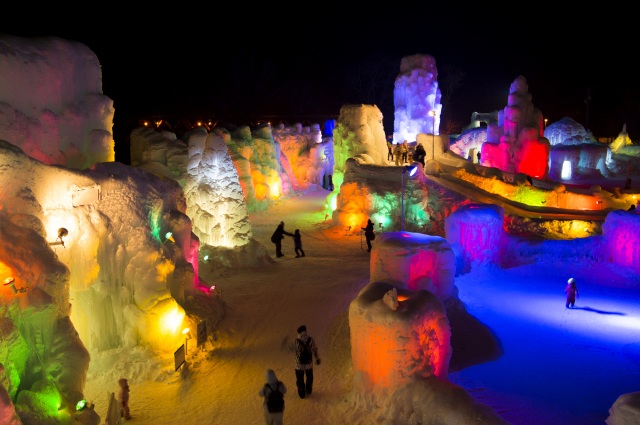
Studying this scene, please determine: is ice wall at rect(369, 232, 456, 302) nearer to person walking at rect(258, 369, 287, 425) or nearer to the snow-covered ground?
the snow-covered ground

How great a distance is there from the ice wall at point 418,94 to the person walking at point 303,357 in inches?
1126

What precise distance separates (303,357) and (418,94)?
29.7 meters

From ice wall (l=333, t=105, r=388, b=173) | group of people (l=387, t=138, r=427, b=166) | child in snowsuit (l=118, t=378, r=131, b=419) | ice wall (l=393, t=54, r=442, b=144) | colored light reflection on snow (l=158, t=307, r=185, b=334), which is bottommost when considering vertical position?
child in snowsuit (l=118, t=378, r=131, b=419)

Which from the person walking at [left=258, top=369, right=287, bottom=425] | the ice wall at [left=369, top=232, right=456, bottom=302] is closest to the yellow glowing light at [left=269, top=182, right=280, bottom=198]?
the ice wall at [left=369, top=232, right=456, bottom=302]

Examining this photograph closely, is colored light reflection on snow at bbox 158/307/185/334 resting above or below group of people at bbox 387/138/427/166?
below

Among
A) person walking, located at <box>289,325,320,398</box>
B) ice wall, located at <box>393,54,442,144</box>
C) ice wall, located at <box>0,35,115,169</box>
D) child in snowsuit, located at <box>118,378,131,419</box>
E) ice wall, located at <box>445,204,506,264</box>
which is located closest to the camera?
child in snowsuit, located at <box>118,378,131,419</box>

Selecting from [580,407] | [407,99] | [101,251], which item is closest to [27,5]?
[101,251]

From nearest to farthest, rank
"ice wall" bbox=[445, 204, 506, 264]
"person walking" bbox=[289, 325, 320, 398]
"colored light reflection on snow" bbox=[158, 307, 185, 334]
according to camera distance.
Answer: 1. "person walking" bbox=[289, 325, 320, 398]
2. "colored light reflection on snow" bbox=[158, 307, 185, 334]
3. "ice wall" bbox=[445, 204, 506, 264]

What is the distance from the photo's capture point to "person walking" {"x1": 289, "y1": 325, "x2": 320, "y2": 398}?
8.91 meters

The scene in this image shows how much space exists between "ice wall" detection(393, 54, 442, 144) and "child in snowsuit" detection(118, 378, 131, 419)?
3006 cm

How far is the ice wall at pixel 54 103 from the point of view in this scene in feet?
32.6

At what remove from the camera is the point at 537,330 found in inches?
507

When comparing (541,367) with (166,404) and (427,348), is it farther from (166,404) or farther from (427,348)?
(166,404)

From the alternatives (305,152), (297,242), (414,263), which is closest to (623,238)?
(414,263)
